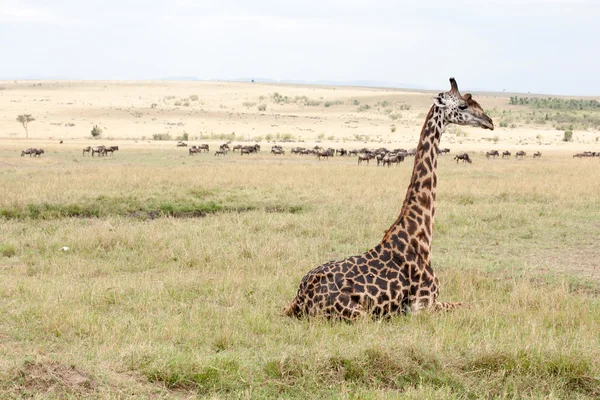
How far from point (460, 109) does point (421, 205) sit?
3.93ft

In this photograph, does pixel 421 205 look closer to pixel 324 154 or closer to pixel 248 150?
pixel 324 154

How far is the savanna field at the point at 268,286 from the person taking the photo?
5328mm

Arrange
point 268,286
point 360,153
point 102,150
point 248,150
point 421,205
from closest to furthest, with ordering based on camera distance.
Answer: point 421,205, point 268,286, point 102,150, point 360,153, point 248,150

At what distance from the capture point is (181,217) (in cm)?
1507

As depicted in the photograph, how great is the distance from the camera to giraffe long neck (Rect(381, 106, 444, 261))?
289 inches

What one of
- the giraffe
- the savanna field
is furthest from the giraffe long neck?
the savanna field

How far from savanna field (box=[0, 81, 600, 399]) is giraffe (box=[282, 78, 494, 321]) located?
18 centimetres

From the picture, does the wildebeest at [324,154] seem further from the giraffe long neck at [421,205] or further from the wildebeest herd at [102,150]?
the giraffe long neck at [421,205]

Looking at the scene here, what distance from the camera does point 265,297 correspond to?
26.6 feet

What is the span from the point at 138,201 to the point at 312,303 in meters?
10.2

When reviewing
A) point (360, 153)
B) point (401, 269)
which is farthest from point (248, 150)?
point (401, 269)

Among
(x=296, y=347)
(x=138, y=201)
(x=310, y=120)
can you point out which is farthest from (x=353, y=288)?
(x=310, y=120)

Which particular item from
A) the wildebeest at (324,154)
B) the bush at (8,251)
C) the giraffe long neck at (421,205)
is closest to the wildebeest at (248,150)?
the wildebeest at (324,154)

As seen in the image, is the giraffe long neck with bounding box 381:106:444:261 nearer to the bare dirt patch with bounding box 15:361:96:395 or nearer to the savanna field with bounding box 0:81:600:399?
the savanna field with bounding box 0:81:600:399
